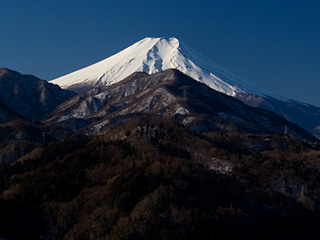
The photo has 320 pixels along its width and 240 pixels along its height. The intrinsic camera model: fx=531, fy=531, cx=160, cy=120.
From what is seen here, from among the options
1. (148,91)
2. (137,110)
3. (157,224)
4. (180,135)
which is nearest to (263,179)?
(180,135)

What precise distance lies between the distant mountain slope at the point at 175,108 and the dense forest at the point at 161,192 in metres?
52.9

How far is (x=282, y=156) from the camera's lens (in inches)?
3329

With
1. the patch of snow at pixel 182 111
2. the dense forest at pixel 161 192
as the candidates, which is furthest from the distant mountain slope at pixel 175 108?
the dense forest at pixel 161 192

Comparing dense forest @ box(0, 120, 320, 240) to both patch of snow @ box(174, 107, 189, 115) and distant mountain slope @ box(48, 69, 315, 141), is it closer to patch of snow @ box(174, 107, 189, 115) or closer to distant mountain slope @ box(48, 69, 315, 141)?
distant mountain slope @ box(48, 69, 315, 141)

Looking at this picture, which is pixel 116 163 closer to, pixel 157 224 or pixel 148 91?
pixel 157 224

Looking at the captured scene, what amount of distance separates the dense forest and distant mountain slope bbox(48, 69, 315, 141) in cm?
5287

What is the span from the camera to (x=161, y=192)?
191ft

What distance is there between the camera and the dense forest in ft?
179

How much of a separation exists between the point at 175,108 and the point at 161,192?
93.7 metres

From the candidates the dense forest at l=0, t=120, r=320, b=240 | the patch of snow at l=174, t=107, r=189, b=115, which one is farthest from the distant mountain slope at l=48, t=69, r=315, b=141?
the dense forest at l=0, t=120, r=320, b=240

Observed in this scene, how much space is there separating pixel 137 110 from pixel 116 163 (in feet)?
301

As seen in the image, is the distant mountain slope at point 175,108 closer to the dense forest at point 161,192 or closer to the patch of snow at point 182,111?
the patch of snow at point 182,111

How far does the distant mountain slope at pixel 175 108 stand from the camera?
5645 inches

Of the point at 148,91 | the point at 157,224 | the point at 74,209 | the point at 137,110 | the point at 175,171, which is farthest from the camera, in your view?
the point at 148,91
